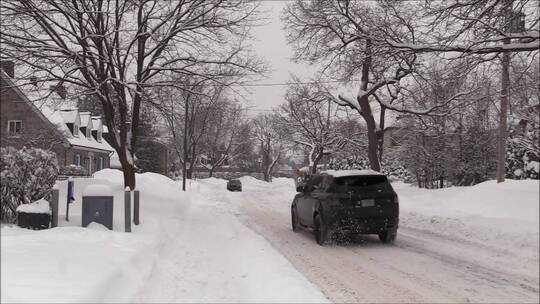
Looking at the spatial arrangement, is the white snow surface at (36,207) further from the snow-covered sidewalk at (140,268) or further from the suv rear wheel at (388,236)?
the suv rear wheel at (388,236)

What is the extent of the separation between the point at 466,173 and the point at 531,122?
896 mm

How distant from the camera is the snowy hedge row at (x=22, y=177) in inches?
335

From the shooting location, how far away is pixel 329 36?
19781mm

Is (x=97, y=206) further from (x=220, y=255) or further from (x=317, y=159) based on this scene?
(x=317, y=159)

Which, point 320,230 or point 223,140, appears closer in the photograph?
point 320,230

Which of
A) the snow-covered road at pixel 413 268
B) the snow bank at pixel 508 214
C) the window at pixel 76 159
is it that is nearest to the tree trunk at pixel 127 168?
A: the snow-covered road at pixel 413 268

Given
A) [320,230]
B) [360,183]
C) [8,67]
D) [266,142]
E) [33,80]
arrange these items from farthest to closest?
[266,142]
[8,67]
[33,80]
[320,230]
[360,183]

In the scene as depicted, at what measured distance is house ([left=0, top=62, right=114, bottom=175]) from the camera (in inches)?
602

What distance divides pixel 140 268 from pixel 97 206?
2.95 m

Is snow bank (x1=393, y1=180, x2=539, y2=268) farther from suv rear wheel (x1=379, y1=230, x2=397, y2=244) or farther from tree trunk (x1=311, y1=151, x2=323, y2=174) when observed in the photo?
tree trunk (x1=311, y1=151, x2=323, y2=174)

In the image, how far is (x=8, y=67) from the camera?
14.9m

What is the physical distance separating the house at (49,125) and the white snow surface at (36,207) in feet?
11.4

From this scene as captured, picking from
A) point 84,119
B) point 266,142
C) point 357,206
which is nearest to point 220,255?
point 357,206

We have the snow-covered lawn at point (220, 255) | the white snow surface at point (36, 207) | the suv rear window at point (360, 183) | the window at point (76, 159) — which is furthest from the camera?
the window at point (76, 159)
